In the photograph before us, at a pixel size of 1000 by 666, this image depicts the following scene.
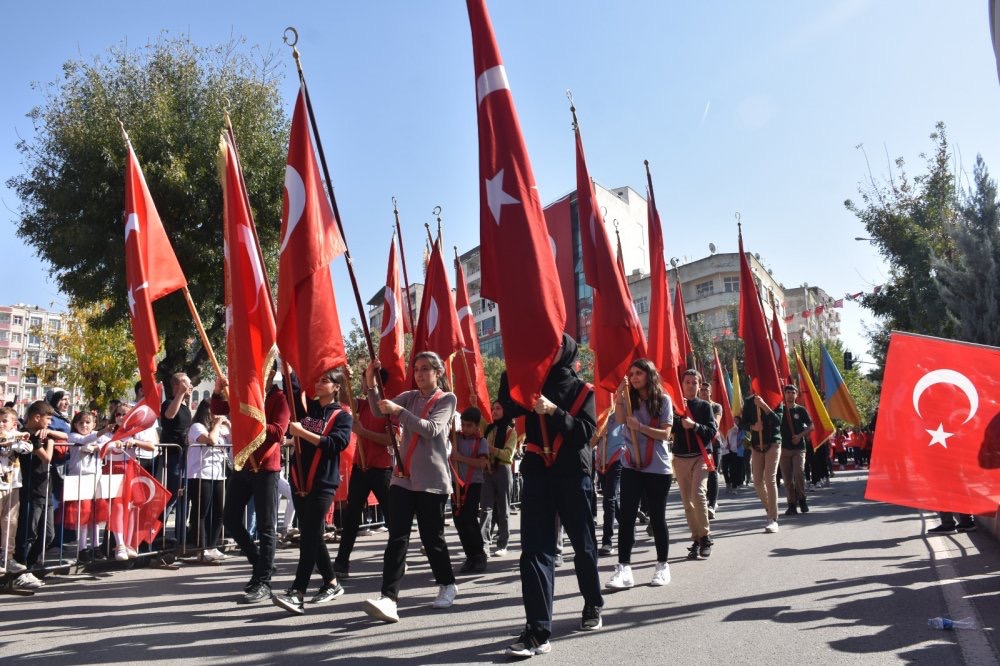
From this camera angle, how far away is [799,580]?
720cm

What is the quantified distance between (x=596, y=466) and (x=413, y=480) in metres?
4.81

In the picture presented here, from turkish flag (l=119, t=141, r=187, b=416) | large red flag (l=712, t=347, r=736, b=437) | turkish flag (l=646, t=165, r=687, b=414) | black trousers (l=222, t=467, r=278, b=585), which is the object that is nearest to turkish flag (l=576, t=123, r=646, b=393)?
turkish flag (l=646, t=165, r=687, b=414)

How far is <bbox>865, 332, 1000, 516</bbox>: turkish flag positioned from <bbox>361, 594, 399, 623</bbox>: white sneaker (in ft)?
12.8

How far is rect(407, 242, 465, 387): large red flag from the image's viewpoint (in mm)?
10133

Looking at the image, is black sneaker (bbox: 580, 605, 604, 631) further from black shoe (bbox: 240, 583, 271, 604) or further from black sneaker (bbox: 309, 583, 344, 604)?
black shoe (bbox: 240, 583, 271, 604)

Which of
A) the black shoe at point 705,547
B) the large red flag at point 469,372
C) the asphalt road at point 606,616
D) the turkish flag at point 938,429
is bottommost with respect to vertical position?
the asphalt road at point 606,616

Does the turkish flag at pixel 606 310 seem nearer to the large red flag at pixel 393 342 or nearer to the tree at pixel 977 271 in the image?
the large red flag at pixel 393 342

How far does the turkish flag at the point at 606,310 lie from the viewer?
740 centimetres

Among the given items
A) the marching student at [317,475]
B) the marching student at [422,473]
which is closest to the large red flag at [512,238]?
the marching student at [422,473]

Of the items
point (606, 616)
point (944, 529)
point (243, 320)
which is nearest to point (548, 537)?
point (606, 616)

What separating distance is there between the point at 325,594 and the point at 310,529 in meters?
0.89

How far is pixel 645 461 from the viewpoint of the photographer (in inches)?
290

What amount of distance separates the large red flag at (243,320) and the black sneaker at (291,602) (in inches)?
43.9

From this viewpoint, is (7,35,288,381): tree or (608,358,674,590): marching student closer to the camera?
(608,358,674,590): marching student
